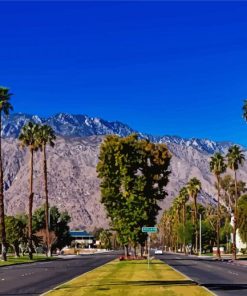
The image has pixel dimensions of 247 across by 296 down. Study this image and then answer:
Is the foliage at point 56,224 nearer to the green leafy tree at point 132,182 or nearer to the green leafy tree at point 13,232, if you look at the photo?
the green leafy tree at point 13,232

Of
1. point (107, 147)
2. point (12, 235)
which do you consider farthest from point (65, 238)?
point (107, 147)

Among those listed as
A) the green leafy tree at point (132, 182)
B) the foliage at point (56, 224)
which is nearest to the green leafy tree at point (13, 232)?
the green leafy tree at point (132, 182)

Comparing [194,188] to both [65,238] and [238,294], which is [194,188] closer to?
[65,238]

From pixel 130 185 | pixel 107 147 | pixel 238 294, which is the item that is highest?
pixel 107 147

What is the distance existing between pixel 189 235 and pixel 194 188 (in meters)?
15.4

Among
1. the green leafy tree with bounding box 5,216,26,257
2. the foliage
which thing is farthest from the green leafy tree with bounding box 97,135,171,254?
the foliage

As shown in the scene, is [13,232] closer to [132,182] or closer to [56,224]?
[132,182]

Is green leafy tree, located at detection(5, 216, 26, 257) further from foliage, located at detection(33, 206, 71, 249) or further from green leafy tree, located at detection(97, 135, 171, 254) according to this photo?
foliage, located at detection(33, 206, 71, 249)

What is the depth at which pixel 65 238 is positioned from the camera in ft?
459

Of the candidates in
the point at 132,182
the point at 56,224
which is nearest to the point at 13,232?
the point at 132,182

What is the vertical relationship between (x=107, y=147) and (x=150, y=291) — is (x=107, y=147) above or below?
above

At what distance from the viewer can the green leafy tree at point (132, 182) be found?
71.2 m

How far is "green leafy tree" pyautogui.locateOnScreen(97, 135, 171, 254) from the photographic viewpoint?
71.2 metres

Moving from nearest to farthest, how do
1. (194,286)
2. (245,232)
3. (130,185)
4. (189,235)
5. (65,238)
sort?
(194,286)
(130,185)
(245,232)
(65,238)
(189,235)
